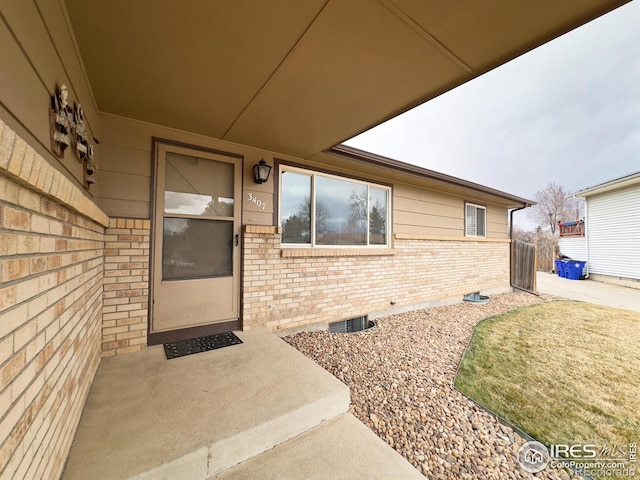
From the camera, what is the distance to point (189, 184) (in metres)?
3.22

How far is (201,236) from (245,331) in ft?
4.59

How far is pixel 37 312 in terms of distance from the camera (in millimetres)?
982

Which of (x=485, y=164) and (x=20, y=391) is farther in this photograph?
(x=485, y=164)

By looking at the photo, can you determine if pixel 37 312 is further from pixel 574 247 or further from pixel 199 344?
pixel 574 247

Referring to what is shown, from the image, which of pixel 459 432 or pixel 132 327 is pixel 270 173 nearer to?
pixel 132 327

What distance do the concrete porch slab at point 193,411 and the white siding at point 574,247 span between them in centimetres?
1571

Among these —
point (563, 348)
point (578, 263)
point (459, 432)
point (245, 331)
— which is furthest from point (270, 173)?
point (578, 263)

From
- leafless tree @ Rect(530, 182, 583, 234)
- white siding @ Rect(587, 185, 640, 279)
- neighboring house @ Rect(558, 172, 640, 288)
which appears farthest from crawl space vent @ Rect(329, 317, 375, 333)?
leafless tree @ Rect(530, 182, 583, 234)

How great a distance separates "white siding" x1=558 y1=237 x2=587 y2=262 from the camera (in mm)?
12012

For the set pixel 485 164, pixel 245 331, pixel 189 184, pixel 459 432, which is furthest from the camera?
pixel 485 164

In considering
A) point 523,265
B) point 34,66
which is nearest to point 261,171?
point 34,66

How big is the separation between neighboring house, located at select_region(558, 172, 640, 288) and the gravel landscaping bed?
10.8 m

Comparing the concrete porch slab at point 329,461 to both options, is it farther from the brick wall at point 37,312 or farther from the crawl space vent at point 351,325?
the crawl space vent at point 351,325

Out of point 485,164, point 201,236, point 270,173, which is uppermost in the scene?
point 485,164
